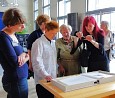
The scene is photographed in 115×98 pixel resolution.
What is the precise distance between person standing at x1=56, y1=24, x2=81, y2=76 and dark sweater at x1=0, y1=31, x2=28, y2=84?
76 centimetres

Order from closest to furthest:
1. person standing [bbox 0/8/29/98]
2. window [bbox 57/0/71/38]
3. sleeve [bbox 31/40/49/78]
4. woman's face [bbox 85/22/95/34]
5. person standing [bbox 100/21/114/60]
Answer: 1. person standing [bbox 0/8/29/98]
2. sleeve [bbox 31/40/49/78]
3. woman's face [bbox 85/22/95/34]
4. person standing [bbox 100/21/114/60]
5. window [bbox 57/0/71/38]

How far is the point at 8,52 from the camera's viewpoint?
1379mm

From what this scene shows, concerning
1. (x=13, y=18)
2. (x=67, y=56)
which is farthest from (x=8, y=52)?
(x=67, y=56)

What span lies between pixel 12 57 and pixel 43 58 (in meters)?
0.49

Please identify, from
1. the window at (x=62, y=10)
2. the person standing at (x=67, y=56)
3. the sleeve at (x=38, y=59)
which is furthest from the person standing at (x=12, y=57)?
the window at (x=62, y=10)

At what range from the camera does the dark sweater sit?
139 cm

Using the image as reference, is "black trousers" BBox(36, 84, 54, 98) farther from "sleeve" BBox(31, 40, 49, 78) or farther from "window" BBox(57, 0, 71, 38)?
"window" BBox(57, 0, 71, 38)

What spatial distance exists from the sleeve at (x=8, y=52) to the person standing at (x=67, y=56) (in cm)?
85

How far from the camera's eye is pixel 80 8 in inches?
262

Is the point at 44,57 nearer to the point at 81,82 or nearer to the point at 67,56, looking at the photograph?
the point at 67,56

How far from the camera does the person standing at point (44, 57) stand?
69.5 inches

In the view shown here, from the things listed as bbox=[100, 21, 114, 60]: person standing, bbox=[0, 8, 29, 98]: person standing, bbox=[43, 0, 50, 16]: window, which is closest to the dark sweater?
bbox=[0, 8, 29, 98]: person standing

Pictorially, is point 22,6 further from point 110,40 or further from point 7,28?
point 7,28

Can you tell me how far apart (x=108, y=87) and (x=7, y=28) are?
0.96 meters
